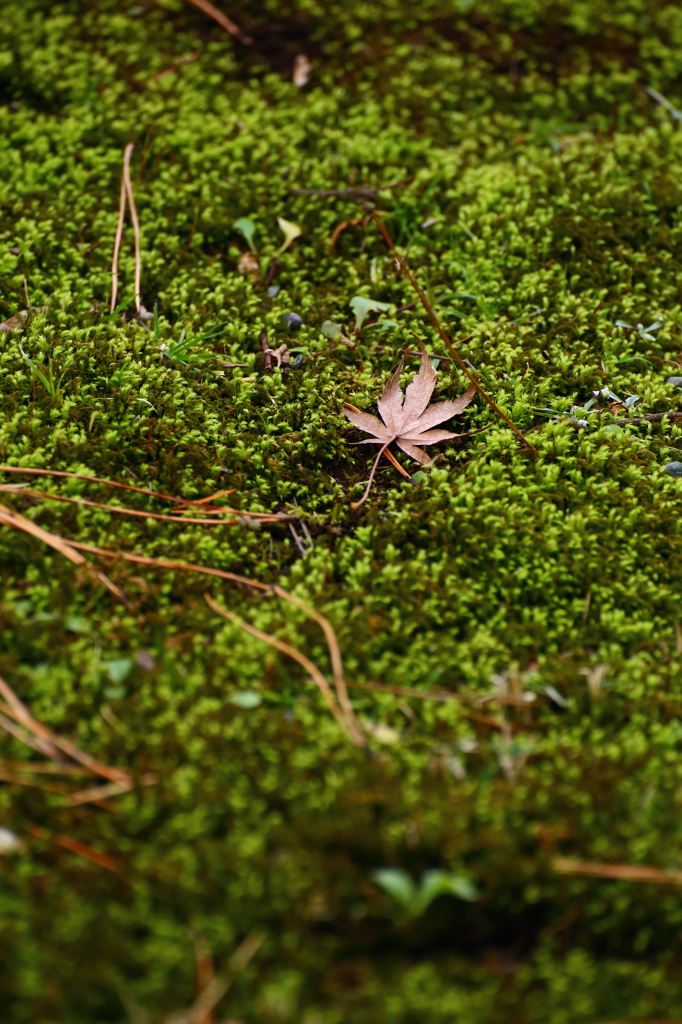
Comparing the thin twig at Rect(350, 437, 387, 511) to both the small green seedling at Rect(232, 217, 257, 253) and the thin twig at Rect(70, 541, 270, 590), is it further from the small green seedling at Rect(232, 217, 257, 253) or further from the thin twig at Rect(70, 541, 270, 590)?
the small green seedling at Rect(232, 217, 257, 253)

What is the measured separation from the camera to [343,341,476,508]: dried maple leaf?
2.52 m

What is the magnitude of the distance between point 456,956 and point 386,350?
194 centimetres

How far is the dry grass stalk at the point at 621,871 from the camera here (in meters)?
1.62

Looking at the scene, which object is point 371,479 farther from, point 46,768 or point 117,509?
point 46,768

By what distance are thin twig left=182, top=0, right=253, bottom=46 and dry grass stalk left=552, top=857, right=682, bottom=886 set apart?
3.84 metres

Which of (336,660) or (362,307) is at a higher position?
(362,307)

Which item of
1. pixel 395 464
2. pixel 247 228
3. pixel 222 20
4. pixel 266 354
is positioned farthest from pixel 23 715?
pixel 222 20

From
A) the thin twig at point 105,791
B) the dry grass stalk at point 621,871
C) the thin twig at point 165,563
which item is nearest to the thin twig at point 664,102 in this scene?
the thin twig at point 165,563

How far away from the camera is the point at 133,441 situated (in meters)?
2.41

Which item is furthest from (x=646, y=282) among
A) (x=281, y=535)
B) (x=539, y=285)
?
(x=281, y=535)

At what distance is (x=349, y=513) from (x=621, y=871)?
124 centimetres

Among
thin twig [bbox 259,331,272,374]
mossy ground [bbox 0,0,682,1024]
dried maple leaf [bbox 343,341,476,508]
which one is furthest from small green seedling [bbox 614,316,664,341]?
thin twig [bbox 259,331,272,374]

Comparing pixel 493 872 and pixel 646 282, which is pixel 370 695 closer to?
pixel 493 872

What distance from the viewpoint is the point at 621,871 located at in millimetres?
1633
